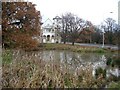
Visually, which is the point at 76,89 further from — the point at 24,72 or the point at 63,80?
the point at 24,72

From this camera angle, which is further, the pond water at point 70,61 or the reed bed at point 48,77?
the pond water at point 70,61

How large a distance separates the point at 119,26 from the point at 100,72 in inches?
36.0

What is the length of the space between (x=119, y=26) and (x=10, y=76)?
190cm

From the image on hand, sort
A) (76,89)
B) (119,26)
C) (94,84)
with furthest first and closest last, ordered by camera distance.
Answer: (119,26), (94,84), (76,89)

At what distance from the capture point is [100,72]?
315 centimetres

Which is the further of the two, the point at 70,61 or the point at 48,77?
the point at 70,61

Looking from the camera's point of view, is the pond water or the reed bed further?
the pond water

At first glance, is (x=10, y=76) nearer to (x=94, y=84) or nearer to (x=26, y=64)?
(x=26, y=64)

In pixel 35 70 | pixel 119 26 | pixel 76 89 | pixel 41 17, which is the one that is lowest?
pixel 76 89

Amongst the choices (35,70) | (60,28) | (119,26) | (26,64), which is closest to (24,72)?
(35,70)

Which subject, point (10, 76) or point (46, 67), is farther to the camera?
point (46, 67)

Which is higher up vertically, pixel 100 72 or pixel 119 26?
pixel 119 26

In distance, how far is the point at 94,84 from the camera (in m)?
2.70

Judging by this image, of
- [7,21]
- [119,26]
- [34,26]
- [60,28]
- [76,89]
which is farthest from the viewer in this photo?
[60,28]
